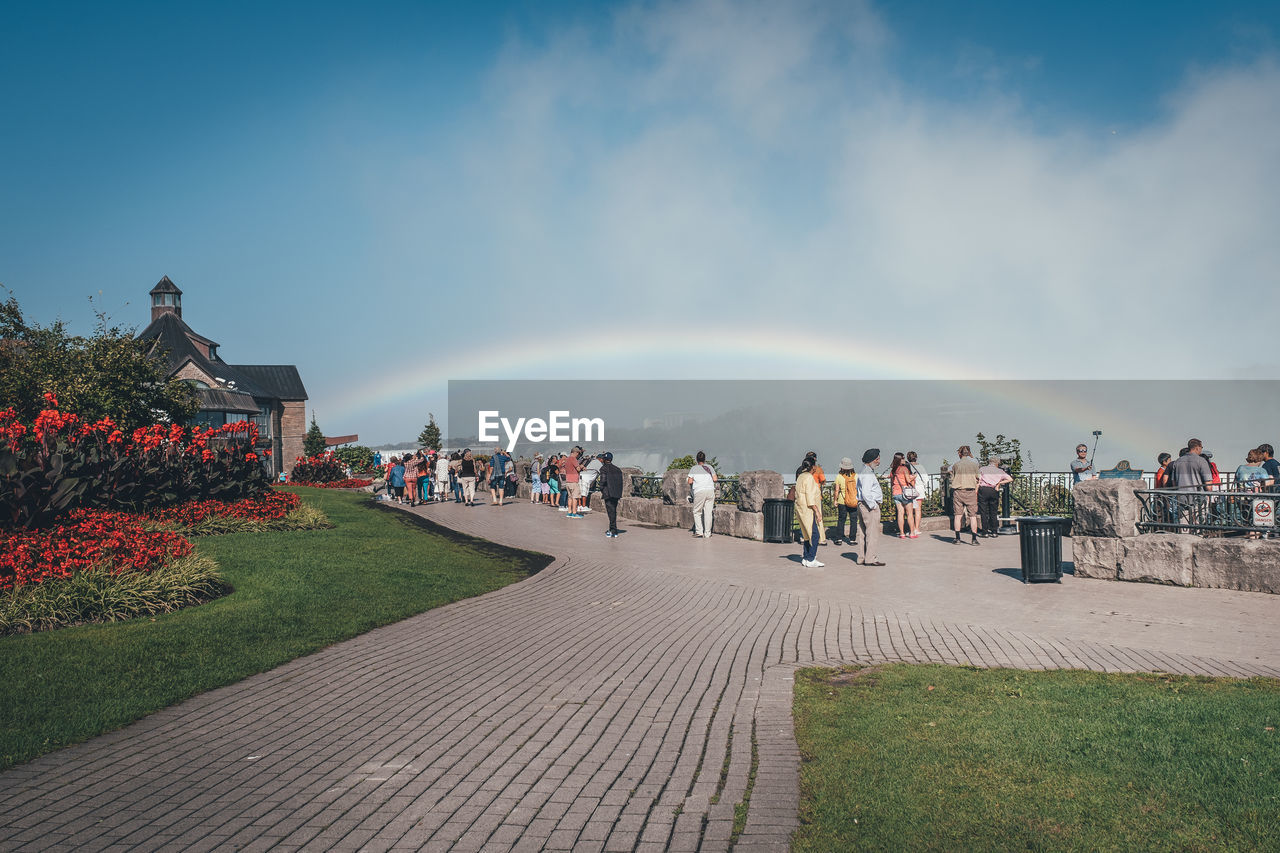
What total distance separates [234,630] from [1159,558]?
11.4 meters

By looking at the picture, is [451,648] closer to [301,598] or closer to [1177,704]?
[301,598]

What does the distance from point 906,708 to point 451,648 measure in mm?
4295

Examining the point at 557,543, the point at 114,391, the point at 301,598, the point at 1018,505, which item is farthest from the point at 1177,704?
the point at 114,391

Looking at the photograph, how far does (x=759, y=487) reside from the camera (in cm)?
Answer: 1781

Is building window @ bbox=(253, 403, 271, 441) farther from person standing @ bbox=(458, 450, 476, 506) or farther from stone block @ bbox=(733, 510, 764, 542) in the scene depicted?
stone block @ bbox=(733, 510, 764, 542)

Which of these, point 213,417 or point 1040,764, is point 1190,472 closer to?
point 1040,764

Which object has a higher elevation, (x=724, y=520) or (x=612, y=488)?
(x=612, y=488)

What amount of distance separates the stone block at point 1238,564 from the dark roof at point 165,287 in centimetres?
8149

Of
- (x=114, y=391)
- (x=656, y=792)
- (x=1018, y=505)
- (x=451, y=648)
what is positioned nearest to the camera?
(x=656, y=792)

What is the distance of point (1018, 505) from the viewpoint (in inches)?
849

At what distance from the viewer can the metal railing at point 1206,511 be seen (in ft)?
36.1

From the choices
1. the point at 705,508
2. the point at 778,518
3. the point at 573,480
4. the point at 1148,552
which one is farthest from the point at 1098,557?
the point at 573,480

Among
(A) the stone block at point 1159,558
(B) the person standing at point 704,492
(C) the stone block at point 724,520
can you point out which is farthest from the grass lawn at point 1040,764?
(C) the stone block at point 724,520

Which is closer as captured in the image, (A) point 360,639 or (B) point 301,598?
(A) point 360,639
